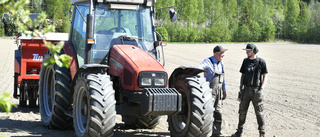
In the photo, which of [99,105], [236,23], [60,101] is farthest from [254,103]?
[236,23]

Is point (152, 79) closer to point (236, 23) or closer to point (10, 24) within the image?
point (10, 24)

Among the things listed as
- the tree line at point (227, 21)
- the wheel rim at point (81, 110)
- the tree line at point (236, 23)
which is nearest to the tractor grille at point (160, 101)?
the wheel rim at point (81, 110)

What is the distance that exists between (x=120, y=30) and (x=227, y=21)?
7800 cm

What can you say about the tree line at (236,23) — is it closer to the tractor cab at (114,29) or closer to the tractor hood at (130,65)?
the tractor cab at (114,29)

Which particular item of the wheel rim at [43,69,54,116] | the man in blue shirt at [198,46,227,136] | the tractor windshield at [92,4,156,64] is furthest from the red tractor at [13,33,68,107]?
the man in blue shirt at [198,46,227,136]

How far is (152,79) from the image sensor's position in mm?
6707

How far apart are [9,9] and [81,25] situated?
5.78 metres

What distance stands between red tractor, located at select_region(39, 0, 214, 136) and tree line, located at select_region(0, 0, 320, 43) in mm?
59033

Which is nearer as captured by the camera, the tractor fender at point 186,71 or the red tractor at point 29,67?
the tractor fender at point 186,71

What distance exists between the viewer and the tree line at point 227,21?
234ft

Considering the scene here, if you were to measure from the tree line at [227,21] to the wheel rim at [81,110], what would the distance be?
5986 cm

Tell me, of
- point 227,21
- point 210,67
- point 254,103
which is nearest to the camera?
point 254,103

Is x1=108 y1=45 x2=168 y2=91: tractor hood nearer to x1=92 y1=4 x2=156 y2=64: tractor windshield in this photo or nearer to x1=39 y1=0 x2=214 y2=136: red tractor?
x1=39 y1=0 x2=214 y2=136: red tractor

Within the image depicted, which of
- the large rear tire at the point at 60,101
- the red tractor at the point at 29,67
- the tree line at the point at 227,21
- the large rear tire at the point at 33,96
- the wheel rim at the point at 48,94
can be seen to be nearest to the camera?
the large rear tire at the point at 60,101
